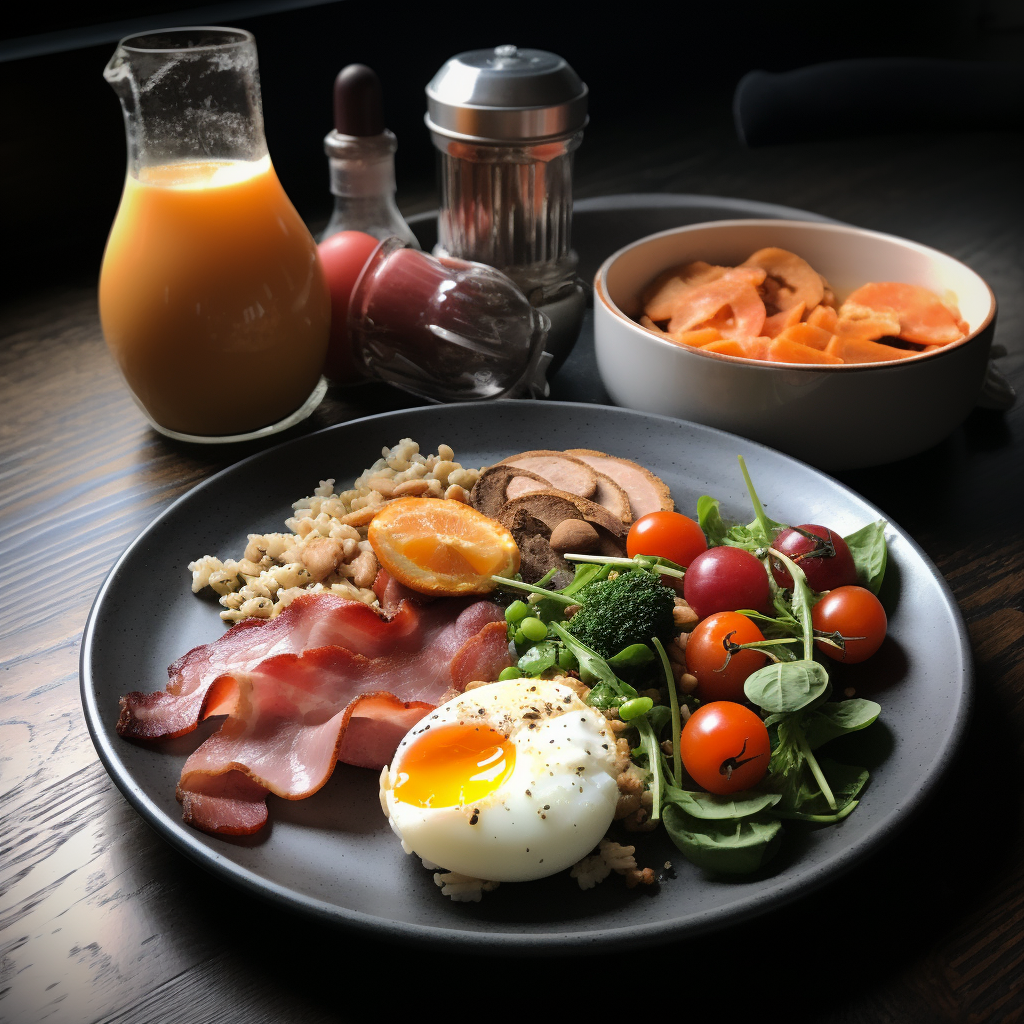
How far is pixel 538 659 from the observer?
1207 mm

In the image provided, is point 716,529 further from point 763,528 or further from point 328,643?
point 328,643

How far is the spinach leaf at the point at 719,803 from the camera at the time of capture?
99cm

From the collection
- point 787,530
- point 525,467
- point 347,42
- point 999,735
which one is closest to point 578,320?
point 525,467

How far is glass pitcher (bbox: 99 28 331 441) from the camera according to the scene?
142cm

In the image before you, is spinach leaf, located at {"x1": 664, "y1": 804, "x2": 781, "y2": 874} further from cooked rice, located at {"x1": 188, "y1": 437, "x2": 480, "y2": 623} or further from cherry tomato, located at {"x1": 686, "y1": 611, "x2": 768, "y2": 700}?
cooked rice, located at {"x1": 188, "y1": 437, "x2": 480, "y2": 623}

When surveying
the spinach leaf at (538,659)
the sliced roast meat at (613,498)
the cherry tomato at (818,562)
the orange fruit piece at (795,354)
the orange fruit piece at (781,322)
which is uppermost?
the orange fruit piece at (795,354)

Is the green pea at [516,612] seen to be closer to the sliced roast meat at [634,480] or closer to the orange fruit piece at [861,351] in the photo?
the sliced roast meat at [634,480]

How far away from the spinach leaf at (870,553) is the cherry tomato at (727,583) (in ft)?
0.48

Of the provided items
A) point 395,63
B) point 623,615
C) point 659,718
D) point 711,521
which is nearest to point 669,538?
point 711,521

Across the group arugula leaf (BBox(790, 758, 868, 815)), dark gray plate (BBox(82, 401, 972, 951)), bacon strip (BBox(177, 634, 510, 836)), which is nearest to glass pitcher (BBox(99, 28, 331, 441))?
dark gray plate (BBox(82, 401, 972, 951))

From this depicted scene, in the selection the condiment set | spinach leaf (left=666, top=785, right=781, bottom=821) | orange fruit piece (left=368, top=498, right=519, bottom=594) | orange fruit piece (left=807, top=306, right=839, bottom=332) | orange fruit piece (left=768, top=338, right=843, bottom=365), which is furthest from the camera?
orange fruit piece (left=807, top=306, right=839, bottom=332)

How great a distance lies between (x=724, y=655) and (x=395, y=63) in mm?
2317

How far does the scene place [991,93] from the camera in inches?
100

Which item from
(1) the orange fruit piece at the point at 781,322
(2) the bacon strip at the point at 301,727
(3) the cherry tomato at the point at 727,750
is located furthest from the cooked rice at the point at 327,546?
(1) the orange fruit piece at the point at 781,322
